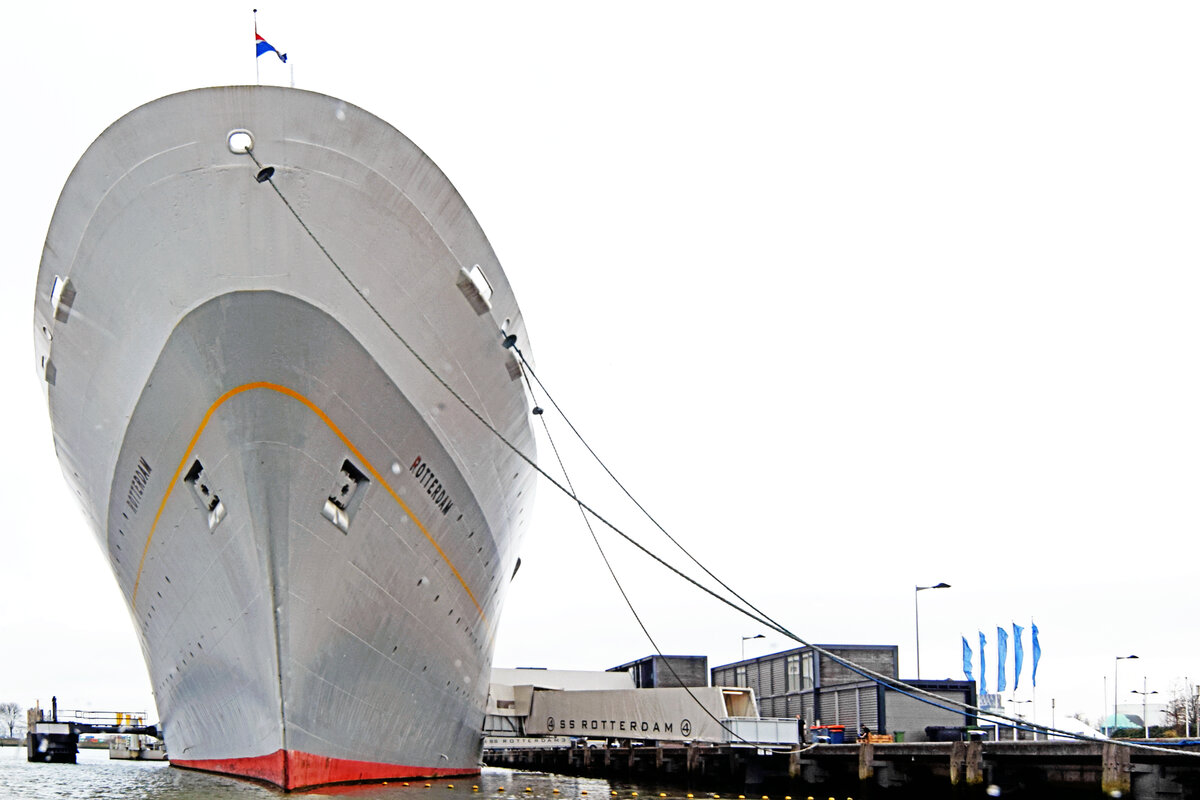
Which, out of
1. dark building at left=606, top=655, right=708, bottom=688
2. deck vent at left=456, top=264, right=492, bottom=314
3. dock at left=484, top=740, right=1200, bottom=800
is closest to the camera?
deck vent at left=456, top=264, right=492, bottom=314

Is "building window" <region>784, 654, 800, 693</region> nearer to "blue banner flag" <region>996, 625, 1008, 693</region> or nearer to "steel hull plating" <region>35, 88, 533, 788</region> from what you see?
"blue banner flag" <region>996, 625, 1008, 693</region>

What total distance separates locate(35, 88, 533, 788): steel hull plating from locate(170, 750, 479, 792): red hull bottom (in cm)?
3

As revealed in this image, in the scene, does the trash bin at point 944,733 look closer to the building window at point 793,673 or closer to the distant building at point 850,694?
the distant building at point 850,694

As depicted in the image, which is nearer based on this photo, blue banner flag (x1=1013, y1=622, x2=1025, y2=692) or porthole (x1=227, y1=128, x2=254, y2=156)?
porthole (x1=227, y1=128, x2=254, y2=156)

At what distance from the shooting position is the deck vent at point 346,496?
10.8m

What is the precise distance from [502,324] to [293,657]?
4.53 m

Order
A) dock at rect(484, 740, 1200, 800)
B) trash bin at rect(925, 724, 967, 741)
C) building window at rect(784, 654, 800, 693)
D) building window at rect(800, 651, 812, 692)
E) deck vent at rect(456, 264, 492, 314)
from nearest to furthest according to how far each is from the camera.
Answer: deck vent at rect(456, 264, 492, 314) → dock at rect(484, 740, 1200, 800) → trash bin at rect(925, 724, 967, 741) → building window at rect(800, 651, 812, 692) → building window at rect(784, 654, 800, 693)

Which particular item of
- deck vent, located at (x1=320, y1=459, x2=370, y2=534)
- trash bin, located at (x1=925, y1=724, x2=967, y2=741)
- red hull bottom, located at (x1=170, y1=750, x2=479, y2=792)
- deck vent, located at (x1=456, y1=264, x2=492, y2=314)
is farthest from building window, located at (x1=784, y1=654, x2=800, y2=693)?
deck vent, located at (x1=320, y1=459, x2=370, y2=534)

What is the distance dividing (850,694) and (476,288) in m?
18.1

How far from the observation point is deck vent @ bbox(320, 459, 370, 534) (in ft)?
35.3

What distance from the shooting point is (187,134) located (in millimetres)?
9586

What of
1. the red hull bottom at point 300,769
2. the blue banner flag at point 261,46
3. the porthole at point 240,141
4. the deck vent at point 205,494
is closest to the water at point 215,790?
the red hull bottom at point 300,769

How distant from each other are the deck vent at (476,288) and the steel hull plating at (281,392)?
77 mm

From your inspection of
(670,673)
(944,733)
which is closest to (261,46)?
(944,733)
